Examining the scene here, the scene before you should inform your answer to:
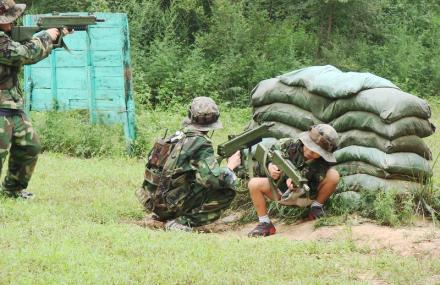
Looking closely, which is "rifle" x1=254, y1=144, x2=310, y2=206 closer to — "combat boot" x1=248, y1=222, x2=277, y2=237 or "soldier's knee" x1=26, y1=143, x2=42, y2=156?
"combat boot" x1=248, y1=222, x2=277, y2=237

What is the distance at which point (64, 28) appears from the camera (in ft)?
23.4

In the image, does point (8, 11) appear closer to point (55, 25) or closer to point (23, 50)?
point (23, 50)

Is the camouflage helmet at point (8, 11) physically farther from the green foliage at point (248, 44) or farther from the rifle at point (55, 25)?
the green foliage at point (248, 44)

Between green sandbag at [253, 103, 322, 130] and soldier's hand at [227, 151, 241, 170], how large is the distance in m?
0.74

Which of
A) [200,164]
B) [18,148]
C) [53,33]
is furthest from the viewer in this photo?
[53,33]

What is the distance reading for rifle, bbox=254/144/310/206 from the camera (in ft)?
19.9

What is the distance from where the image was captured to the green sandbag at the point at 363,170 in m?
6.44

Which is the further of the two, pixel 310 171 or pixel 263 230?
pixel 310 171

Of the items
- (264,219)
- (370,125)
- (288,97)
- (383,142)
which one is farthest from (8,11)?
(383,142)

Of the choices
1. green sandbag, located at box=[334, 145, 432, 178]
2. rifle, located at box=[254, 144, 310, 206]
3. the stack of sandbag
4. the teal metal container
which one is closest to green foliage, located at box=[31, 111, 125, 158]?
the teal metal container

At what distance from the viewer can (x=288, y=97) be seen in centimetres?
743

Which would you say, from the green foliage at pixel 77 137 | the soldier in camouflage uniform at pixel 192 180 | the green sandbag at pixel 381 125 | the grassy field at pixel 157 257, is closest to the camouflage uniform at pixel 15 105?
the grassy field at pixel 157 257

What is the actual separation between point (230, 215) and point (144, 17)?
933 centimetres

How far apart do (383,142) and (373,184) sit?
1.20 ft
